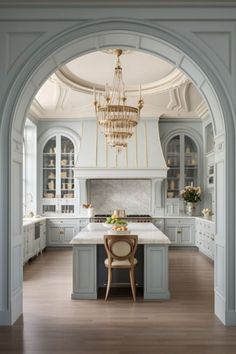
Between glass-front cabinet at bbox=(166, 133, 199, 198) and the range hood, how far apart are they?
0.62 m

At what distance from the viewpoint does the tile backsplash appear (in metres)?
11.0

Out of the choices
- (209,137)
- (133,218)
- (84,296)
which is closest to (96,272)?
(84,296)

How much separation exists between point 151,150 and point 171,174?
96 centimetres

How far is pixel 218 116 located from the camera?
473 centimetres

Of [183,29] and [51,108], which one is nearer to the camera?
[183,29]

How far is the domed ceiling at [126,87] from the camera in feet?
24.6

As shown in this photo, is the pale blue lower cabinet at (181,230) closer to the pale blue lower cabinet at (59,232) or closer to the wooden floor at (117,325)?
the pale blue lower cabinet at (59,232)

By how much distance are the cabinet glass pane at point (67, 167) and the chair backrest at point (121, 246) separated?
550 centimetres

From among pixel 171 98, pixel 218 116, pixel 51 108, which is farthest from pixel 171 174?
pixel 218 116

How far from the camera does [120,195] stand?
11039mm

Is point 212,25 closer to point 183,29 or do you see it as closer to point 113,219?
point 183,29

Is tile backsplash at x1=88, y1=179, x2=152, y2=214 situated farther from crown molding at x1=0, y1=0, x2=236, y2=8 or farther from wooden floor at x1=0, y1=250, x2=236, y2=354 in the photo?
crown molding at x1=0, y1=0, x2=236, y2=8

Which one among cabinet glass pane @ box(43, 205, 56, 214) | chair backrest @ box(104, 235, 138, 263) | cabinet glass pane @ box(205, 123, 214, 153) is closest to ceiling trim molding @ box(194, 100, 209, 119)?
cabinet glass pane @ box(205, 123, 214, 153)

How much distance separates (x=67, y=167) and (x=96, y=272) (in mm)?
5625
